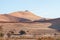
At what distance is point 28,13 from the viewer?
14400cm

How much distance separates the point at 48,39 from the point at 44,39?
0.56 m

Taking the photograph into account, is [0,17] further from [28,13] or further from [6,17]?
[28,13]

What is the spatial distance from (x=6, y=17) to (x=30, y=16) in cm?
2086

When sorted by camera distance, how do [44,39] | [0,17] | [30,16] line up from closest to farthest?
[44,39] → [0,17] → [30,16]

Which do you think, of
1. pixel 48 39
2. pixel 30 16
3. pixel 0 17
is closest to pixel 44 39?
pixel 48 39

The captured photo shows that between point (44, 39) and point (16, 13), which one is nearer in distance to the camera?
point (44, 39)

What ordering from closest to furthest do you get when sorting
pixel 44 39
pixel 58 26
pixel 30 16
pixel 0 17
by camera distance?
pixel 44 39 < pixel 58 26 < pixel 0 17 < pixel 30 16

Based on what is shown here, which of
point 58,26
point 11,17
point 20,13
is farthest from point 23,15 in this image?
point 58,26

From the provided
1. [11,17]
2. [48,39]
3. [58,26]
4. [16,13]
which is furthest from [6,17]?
[48,39]

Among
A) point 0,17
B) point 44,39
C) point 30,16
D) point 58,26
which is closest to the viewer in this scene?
point 44,39

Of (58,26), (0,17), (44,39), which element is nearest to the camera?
(44,39)

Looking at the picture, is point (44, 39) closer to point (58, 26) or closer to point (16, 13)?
point (58, 26)

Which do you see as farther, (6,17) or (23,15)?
(23,15)

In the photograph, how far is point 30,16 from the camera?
450 ft
